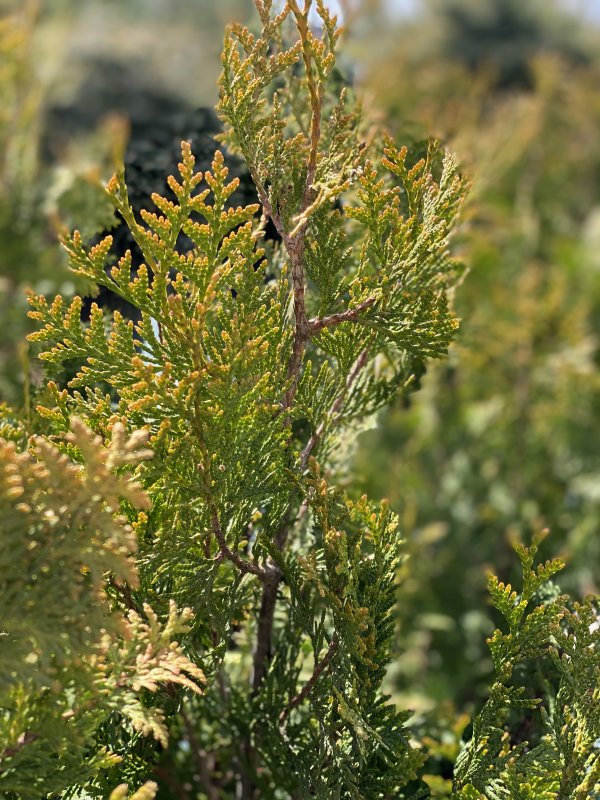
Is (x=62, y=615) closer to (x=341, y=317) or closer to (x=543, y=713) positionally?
(x=341, y=317)

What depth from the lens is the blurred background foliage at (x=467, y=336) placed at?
9.41 feet

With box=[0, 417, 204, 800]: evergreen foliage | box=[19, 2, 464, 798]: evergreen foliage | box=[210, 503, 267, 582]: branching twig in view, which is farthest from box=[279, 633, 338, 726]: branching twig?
box=[0, 417, 204, 800]: evergreen foliage

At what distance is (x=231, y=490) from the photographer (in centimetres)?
133

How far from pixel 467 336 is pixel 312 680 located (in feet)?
4.46

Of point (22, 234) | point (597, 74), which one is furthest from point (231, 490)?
point (597, 74)

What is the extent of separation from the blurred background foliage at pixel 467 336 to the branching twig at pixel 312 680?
40 cm

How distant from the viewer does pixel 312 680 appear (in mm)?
1447

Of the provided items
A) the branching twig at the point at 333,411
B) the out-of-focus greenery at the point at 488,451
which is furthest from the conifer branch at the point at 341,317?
the out-of-focus greenery at the point at 488,451

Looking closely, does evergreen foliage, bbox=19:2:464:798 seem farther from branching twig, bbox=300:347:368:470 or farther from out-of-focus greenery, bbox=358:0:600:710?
out-of-focus greenery, bbox=358:0:600:710

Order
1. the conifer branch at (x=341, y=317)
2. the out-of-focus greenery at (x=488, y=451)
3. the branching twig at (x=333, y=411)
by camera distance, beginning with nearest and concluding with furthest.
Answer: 1. the conifer branch at (x=341, y=317)
2. the branching twig at (x=333, y=411)
3. the out-of-focus greenery at (x=488, y=451)

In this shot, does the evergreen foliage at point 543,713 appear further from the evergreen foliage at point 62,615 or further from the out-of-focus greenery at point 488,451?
the out-of-focus greenery at point 488,451

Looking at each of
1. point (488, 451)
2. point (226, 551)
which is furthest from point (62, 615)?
point (488, 451)

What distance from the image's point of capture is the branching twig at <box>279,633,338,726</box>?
4.61 ft

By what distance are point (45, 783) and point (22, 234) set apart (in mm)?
2861
